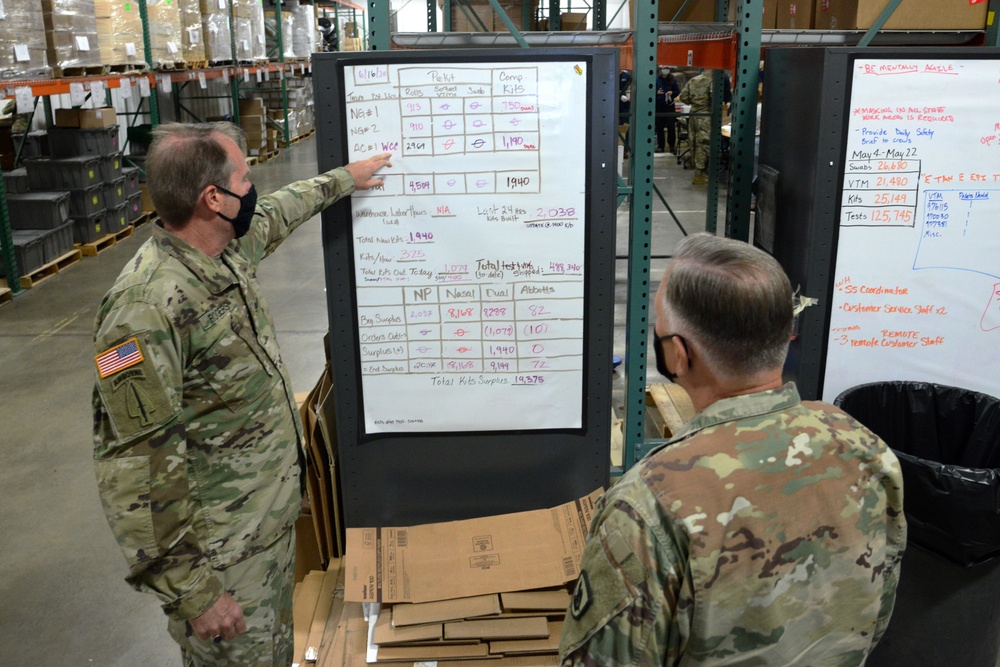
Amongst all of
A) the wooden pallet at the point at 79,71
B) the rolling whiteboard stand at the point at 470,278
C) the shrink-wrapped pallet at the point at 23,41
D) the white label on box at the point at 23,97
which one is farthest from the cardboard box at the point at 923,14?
the wooden pallet at the point at 79,71

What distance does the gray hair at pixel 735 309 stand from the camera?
135cm

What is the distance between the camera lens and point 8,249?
745 cm

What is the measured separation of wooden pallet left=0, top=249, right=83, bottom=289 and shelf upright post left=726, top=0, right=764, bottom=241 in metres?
6.81

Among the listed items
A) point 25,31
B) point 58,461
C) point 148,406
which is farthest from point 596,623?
point 25,31

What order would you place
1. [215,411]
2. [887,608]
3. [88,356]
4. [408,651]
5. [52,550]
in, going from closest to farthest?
1. [887,608]
2. [215,411]
3. [408,651]
4. [52,550]
5. [88,356]

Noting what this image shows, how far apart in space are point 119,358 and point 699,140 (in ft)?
41.8

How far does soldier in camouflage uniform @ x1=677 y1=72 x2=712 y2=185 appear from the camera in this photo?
13.3 m

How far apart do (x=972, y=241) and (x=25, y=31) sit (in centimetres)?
705

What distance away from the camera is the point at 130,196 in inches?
390

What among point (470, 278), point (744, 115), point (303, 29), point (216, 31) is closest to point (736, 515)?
point (470, 278)

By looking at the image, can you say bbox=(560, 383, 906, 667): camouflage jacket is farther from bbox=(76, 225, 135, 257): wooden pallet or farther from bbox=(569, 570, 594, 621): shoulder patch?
bbox=(76, 225, 135, 257): wooden pallet

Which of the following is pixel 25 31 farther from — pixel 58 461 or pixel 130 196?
pixel 58 461

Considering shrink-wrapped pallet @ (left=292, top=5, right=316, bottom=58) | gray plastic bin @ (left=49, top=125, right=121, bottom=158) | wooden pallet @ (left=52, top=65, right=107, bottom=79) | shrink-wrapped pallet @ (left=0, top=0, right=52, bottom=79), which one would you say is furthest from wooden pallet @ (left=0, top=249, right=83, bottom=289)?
shrink-wrapped pallet @ (left=292, top=5, right=316, bottom=58)

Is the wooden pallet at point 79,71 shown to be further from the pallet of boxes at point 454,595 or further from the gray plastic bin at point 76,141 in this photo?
the pallet of boxes at point 454,595
